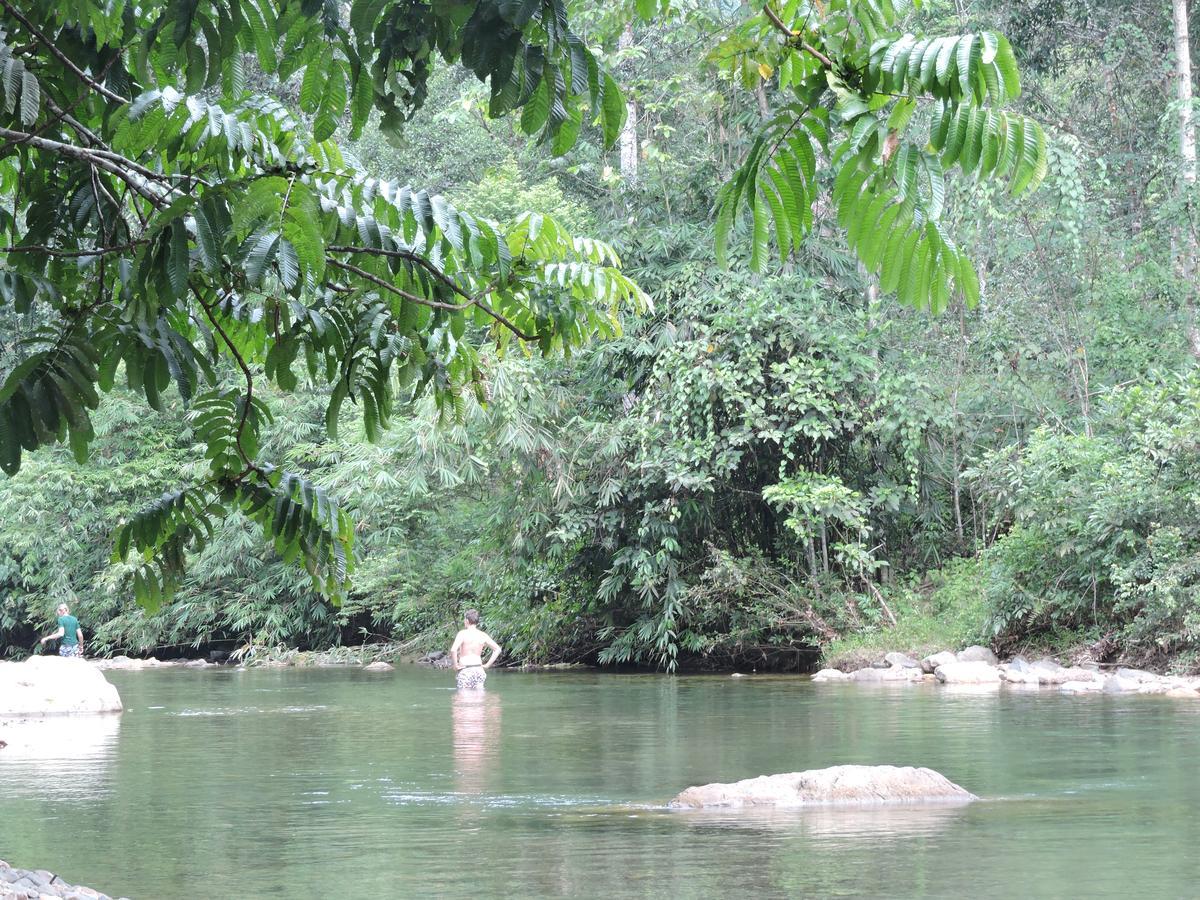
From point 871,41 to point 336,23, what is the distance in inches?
48.5

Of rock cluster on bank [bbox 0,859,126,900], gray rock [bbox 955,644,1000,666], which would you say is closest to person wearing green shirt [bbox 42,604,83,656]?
gray rock [bbox 955,644,1000,666]

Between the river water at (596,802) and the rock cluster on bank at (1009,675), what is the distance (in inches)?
52.9

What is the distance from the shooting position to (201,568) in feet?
111

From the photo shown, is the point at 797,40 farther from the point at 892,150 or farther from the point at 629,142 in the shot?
the point at 629,142

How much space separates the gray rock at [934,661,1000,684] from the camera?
20797mm

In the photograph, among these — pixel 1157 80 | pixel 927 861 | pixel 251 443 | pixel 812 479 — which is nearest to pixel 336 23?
pixel 251 443

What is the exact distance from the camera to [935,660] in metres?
22.0

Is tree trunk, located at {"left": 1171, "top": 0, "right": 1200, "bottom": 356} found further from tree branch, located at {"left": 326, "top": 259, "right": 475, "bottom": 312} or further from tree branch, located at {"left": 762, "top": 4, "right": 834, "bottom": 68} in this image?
tree branch, located at {"left": 762, "top": 4, "right": 834, "bottom": 68}

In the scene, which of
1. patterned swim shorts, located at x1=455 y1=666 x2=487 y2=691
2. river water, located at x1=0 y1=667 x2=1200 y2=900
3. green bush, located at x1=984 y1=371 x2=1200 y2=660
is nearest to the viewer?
river water, located at x1=0 y1=667 x2=1200 y2=900

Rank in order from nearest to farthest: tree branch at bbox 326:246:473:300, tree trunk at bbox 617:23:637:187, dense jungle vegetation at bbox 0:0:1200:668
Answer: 1. tree branch at bbox 326:246:473:300
2. dense jungle vegetation at bbox 0:0:1200:668
3. tree trunk at bbox 617:23:637:187

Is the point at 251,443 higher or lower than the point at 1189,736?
→ higher

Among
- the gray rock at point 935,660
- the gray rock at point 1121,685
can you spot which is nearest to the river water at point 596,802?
the gray rock at point 1121,685

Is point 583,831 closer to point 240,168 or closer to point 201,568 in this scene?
point 240,168

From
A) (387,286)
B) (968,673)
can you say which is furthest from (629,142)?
(387,286)
